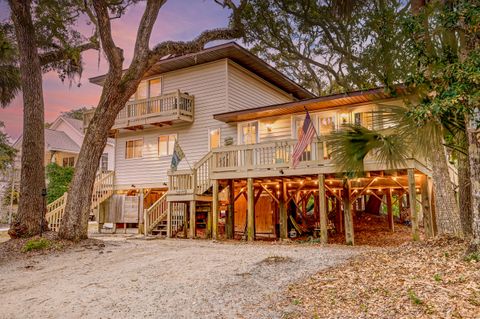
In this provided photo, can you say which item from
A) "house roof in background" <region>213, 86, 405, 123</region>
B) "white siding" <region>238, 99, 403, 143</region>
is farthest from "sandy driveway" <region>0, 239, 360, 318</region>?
"white siding" <region>238, 99, 403, 143</region>

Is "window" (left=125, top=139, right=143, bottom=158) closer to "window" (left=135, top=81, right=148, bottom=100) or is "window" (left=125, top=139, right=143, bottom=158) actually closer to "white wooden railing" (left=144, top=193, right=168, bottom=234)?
"window" (left=135, top=81, right=148, bottom=100)

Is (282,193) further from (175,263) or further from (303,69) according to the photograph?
(303,69)

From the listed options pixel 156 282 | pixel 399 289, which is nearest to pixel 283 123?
pixel 156 282

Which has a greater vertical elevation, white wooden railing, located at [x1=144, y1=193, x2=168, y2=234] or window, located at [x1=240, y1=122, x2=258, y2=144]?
window, located at [x1=240, y1=122, x2=258, y2=144]

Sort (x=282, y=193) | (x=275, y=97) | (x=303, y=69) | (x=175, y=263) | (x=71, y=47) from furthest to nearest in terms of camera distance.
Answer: (x=303, y=69), (x=275, y=97), (x=71, y=47), (x=282, y=193), (x=175, y=263)

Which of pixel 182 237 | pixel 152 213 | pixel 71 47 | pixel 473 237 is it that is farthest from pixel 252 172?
pixel 71 47

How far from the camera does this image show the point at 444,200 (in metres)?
8.30

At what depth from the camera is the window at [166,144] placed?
20766 mm

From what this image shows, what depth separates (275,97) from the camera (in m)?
23.4

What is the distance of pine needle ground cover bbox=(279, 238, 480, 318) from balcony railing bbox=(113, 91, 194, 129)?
13.6m

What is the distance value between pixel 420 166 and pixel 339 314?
9155 millimetres

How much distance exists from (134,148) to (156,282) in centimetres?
1557

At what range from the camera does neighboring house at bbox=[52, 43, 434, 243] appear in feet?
46.6

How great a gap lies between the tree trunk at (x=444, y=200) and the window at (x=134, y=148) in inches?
658
